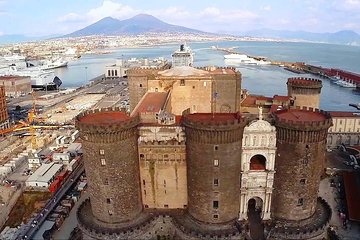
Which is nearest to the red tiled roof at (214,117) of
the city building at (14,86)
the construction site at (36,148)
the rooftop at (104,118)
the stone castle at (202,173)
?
the stone castle at (202,173)

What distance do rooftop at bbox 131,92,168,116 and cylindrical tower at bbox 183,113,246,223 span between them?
6387 millimetres

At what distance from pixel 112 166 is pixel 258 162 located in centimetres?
1701

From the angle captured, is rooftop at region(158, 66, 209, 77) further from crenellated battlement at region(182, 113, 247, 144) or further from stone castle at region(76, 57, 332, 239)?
crenellated battlement at region(182, 113, 247, 144)

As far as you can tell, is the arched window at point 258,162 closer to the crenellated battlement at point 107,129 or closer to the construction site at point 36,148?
the crenellated battlement at point 107,129

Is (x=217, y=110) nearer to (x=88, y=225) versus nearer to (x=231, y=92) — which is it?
(x=231, y=92)

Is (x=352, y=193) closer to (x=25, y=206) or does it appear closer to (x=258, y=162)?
(x=258, y=162)

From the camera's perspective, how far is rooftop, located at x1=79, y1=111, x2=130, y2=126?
38.6 metres

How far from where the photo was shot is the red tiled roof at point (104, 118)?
127 feet

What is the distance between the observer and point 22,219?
49562mm

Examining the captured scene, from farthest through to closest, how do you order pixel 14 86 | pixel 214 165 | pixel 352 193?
pixel 14 86 < pixel 352 193 < pixel 214 165

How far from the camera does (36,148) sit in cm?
7506

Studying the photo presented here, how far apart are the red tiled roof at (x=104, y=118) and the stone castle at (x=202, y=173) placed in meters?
0.12

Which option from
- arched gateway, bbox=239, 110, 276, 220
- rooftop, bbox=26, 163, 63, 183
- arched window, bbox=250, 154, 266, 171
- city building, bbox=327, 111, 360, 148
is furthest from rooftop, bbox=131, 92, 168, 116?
city building, bbox=327, 111, 360, 148

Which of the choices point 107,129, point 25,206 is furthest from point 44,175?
point 107,129
